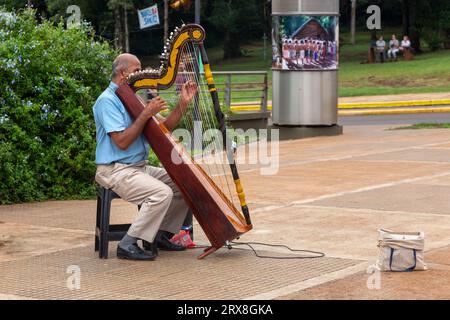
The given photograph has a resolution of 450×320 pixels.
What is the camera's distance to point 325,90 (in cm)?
1908

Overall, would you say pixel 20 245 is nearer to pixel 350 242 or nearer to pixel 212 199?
pixel 212 199

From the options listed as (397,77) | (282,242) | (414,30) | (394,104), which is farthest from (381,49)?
(282,242)

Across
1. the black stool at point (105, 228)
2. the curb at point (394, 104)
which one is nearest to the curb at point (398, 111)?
the curb at point (394, 104)

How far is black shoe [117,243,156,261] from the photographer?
7.59 m

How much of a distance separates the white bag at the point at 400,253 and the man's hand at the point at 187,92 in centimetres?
187

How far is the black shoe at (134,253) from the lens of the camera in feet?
24.9

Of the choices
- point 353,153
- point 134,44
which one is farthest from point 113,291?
point 134,44

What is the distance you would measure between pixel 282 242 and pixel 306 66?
11.1 meters

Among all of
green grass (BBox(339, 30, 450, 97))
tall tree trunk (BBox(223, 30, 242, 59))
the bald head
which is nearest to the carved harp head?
the bald head

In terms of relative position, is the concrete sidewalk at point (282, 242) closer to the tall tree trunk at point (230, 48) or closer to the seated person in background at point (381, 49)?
the seated person in background at point (381, 49)

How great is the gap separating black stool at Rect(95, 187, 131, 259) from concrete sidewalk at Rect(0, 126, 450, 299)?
13 cm

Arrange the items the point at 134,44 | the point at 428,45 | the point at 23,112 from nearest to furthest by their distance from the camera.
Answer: the point at 23,112, the point at 428,45, the point at 134,44

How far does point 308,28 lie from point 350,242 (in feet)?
36.4

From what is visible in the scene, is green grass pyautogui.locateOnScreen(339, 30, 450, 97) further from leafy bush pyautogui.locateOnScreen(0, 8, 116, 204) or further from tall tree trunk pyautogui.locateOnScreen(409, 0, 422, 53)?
leafy bush pyautogui.locateOnScreen(0, 8, 116, 204)
